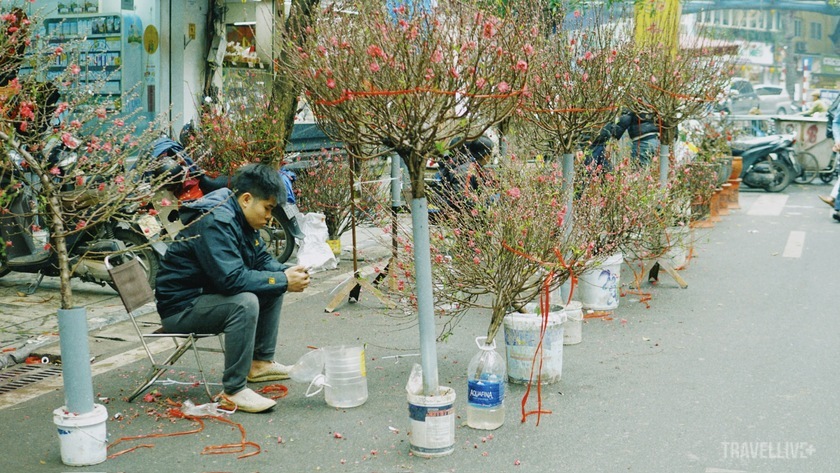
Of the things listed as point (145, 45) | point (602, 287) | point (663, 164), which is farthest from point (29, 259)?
point (663, 164)

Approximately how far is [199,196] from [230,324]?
379cm

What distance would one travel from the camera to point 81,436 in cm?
461

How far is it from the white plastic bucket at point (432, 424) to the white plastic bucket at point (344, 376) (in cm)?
78

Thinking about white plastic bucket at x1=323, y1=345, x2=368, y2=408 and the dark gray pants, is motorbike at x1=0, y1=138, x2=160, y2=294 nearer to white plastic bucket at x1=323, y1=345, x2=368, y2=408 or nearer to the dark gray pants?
the dark gray pants

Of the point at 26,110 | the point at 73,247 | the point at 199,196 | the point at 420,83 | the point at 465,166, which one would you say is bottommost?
the point at 73,247

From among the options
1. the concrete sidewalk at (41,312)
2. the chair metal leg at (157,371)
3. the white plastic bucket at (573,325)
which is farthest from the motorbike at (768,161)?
the chair metal leg at (157,371)

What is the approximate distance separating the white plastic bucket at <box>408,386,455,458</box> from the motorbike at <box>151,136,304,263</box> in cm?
334

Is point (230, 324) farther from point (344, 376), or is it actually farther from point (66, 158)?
point (66, 158)

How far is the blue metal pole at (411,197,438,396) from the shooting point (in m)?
4.89

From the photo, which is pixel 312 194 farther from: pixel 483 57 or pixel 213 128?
pixel 483 57

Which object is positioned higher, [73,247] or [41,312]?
[73,247]

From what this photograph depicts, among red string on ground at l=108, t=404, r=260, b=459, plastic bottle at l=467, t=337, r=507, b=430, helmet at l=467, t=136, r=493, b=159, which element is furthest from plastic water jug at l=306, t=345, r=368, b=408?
helmet at l=467, t=136, r=493, b=159

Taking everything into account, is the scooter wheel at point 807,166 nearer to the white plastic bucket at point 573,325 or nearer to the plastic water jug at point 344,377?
the white plastic bucket at point 573,325

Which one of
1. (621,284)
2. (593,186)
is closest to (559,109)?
(593,186)
